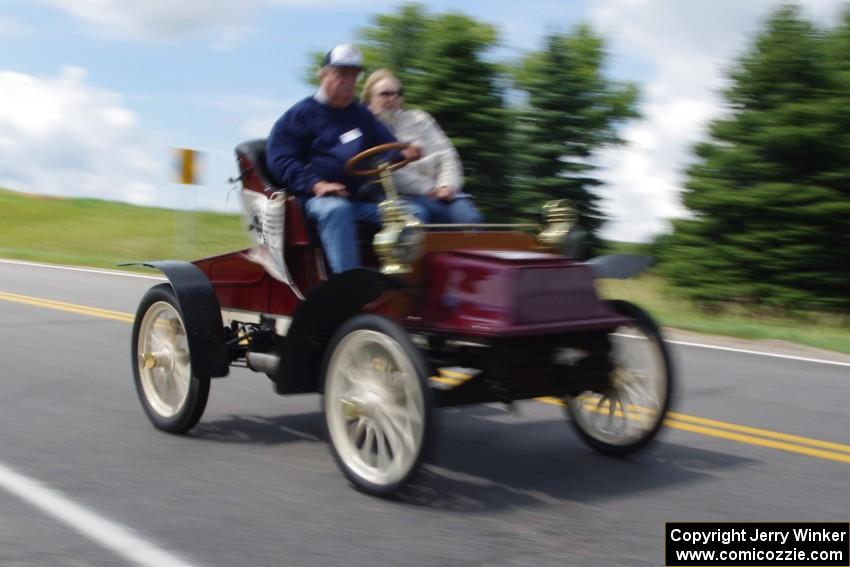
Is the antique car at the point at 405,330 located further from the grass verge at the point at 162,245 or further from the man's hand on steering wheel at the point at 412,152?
the grass verge at the point at 162,245

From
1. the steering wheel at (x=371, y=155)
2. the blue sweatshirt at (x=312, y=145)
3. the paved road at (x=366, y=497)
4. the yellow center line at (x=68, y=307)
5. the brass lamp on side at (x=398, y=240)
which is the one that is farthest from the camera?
the yellow center line at (x=68, y=307)

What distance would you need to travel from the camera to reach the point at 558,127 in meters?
21.3

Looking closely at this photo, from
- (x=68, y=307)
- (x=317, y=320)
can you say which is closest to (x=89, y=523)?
(x=317, y=320)

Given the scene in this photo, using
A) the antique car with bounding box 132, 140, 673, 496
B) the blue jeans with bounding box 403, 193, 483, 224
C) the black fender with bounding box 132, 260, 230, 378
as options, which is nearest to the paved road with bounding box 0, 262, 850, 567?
the antique car with bounding box 132, 140, 673, 496

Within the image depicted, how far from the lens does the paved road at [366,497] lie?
14.1 ft

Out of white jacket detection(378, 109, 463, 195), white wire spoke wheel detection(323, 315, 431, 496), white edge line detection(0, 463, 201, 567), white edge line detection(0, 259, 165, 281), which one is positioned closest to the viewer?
white edge line detection(0, 463, 201, 567)

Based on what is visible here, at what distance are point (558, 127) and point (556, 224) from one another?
51.8 feet

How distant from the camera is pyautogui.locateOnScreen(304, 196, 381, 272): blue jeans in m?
5.62

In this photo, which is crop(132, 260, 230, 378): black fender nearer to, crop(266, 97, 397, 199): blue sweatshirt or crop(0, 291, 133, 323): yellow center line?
crop(266, 97, 397, 199): blue sweatshirt

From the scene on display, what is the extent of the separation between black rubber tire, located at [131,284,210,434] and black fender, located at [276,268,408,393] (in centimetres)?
84

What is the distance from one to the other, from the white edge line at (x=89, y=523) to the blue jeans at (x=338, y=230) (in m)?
1.75

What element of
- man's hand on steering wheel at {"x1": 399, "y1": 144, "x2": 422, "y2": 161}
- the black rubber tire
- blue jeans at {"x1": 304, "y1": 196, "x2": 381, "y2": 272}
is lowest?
the black rubber tire

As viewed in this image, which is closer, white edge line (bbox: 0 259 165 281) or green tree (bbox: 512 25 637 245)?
white edge line (bbox: 0 259 165 281)

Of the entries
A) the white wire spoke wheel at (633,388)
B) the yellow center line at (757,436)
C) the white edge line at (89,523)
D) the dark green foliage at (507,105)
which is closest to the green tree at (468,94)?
the dark green foliage at (507,105)
